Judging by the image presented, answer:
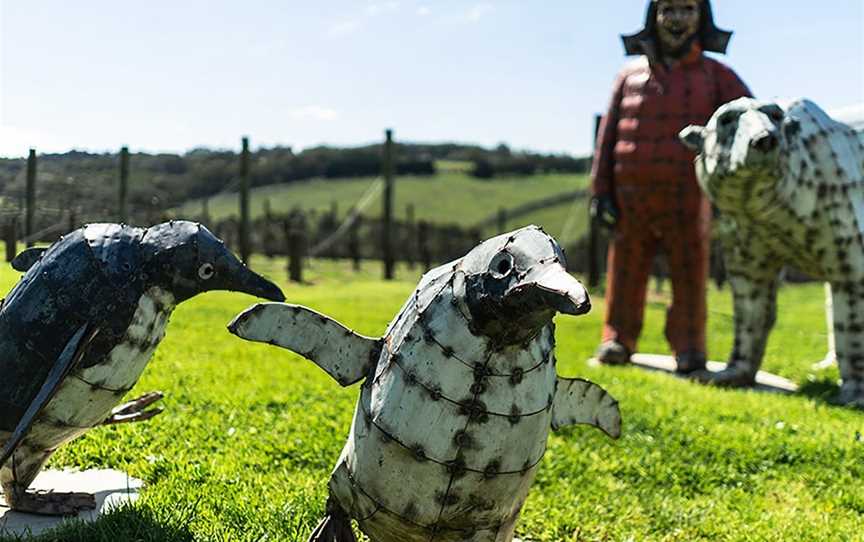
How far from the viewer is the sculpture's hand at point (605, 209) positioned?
604 centimetres

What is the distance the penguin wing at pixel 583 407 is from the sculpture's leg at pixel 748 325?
11.0ft

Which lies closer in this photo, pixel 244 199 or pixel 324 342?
pixel 324 342

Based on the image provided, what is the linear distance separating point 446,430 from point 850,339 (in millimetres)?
3969

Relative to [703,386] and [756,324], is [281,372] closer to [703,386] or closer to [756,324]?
[703,386]

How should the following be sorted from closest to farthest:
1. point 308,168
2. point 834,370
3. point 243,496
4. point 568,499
→ point 243,496, point 568,499, point 834,370, point 308,168

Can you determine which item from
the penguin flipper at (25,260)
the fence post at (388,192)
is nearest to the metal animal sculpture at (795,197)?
the penguin flipper at (25,260)

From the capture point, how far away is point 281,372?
5.46 m

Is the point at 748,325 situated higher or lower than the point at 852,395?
higher

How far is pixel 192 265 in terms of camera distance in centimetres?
249

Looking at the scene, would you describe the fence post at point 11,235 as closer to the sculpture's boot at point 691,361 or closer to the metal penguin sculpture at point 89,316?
the metal penguin sculpture at point 89,316

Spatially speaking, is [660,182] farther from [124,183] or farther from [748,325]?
[124,183]

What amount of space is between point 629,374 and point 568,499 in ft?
7.98

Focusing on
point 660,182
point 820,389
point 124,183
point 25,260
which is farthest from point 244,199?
point 25,260

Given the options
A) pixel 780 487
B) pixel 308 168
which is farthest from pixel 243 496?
pixel 308 168
